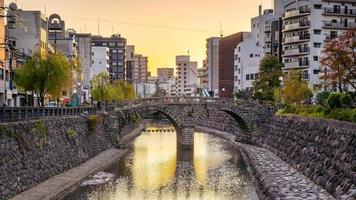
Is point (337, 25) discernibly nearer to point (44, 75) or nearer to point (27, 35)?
point (27, 35)

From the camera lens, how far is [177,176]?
4503 cm

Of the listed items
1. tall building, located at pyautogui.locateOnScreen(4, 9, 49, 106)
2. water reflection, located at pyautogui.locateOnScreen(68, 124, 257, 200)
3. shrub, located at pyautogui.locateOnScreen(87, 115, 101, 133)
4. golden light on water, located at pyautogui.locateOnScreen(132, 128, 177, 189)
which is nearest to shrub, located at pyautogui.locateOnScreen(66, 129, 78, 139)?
water reflection, located at pyautogui.locateOnScreen(68, 124, 257, 200)

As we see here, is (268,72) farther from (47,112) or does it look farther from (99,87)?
(47,112)

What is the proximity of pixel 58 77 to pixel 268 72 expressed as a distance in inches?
1364

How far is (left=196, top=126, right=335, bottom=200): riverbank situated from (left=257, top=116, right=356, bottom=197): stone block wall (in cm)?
56

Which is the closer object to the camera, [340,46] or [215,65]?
[340,46]

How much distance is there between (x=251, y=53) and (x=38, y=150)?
88090mm

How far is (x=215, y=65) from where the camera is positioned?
599ft

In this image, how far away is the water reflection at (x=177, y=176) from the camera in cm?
3594

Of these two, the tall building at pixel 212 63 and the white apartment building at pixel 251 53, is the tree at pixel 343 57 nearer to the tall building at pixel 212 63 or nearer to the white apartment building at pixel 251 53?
the white apartment building at pixel 251 53

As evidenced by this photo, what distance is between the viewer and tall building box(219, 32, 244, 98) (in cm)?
13800

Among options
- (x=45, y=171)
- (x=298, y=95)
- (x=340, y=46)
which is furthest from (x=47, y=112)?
(x=298, y=95)

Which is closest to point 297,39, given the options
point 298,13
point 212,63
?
point 298,13

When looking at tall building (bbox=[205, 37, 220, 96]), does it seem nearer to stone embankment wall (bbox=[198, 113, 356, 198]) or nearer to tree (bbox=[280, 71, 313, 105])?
tree (bbox=[280, 71, 313, 105])
